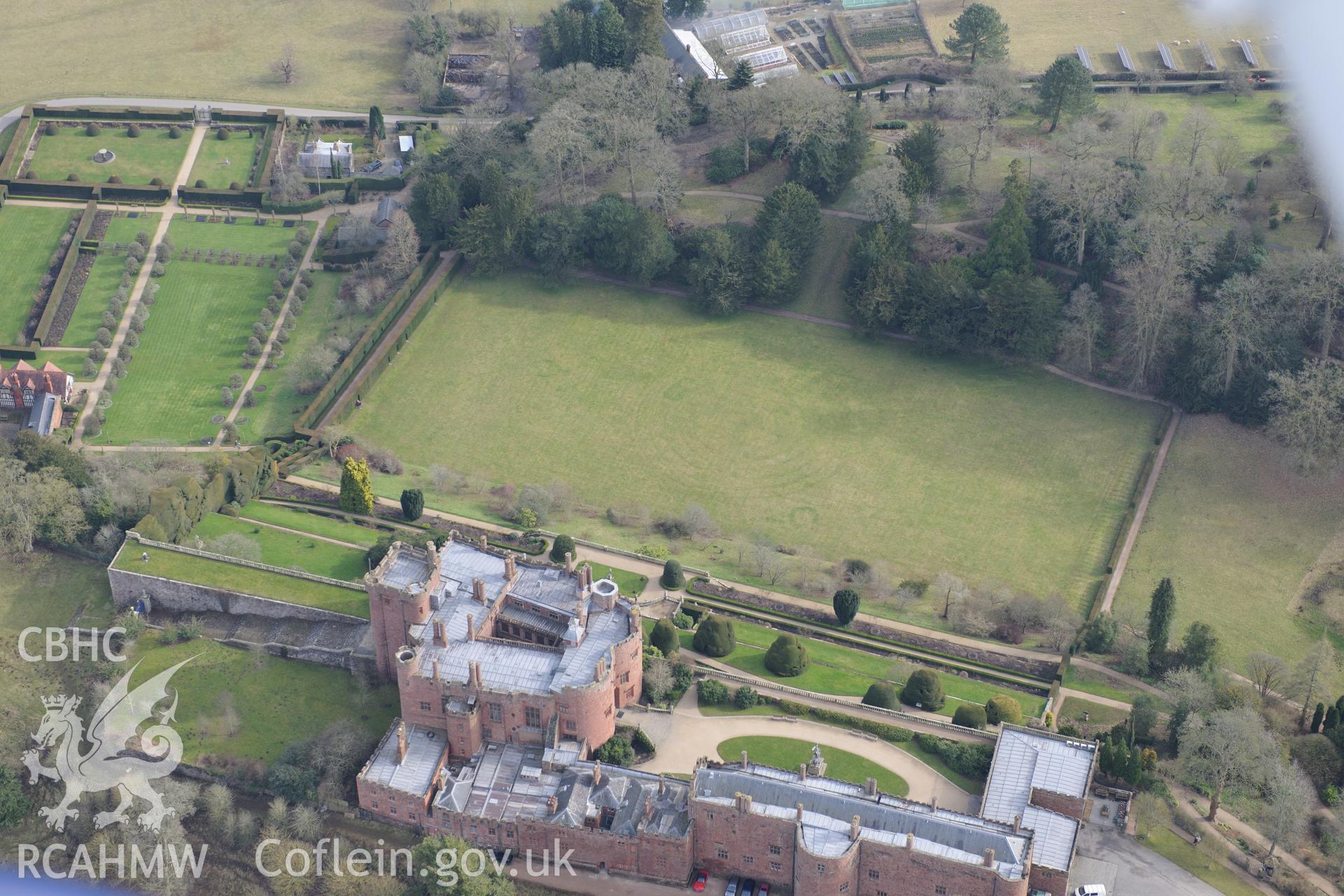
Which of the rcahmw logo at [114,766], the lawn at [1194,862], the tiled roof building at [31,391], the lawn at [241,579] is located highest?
the tiled roof building at [31,391]

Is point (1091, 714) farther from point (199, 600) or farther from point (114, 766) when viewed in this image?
point (114, 766)

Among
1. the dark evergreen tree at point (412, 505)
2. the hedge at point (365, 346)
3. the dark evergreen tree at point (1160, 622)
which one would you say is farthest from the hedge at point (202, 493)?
the dark evergreen tree at point (1160, 622)

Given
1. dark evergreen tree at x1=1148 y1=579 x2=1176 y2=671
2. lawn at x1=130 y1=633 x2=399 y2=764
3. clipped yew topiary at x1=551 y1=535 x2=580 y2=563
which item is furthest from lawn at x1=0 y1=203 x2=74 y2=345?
dark evergreen tree at x1=1148 y1=579 x2=1176 y2=671

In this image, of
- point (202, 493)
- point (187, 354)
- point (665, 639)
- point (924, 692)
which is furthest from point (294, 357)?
point (924, 692)

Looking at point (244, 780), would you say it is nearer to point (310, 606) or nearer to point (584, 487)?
point (310, 606)

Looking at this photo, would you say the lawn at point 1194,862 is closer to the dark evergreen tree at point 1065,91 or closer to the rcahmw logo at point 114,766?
the rcahmw logo at point 114,766

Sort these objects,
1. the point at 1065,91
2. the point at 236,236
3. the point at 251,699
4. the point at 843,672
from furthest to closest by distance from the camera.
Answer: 1. the point at 236,236
2. the point at 1065,91
3. the point at 843,672
4. the point at 251,699
